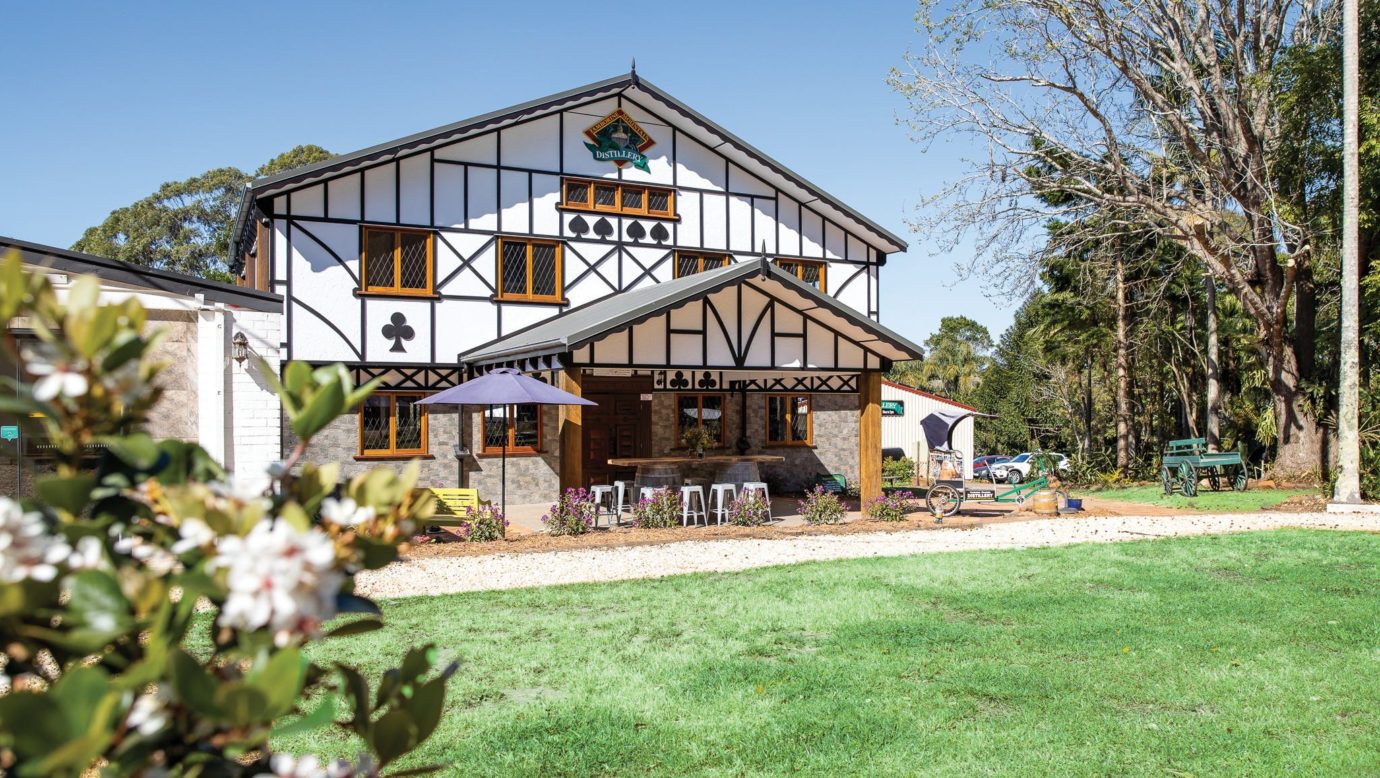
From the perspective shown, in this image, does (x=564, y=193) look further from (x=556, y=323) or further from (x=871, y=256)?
(x=871, y=256)

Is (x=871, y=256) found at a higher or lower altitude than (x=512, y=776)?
higher

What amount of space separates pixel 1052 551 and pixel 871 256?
11.5 m

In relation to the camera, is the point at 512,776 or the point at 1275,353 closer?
the point at 512,776

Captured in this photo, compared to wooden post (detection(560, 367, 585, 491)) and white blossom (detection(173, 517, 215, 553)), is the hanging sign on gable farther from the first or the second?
white blossom (detection(173, 517, 215, 553))

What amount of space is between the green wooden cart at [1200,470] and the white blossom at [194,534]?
2118 centimetres

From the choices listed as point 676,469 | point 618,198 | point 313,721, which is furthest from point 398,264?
point 313,721

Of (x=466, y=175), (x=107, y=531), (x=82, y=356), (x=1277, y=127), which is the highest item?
(x=1277, y=127)

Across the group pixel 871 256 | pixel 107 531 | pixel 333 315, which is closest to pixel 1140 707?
pixel 107 531

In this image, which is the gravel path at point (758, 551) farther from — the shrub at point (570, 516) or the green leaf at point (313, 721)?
the green leaf at point (313, 721)

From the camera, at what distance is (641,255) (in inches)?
779

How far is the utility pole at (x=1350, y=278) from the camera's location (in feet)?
51.6

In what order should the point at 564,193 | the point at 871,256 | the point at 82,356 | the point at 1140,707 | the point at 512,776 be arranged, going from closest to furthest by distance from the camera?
the point at 82,356 → the point at 512,776 → the point at 1140,707 → the point at 564,193 → the point at 871,256

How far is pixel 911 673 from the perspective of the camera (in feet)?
20.6

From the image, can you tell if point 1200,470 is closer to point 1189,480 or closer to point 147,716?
point 1189,480
